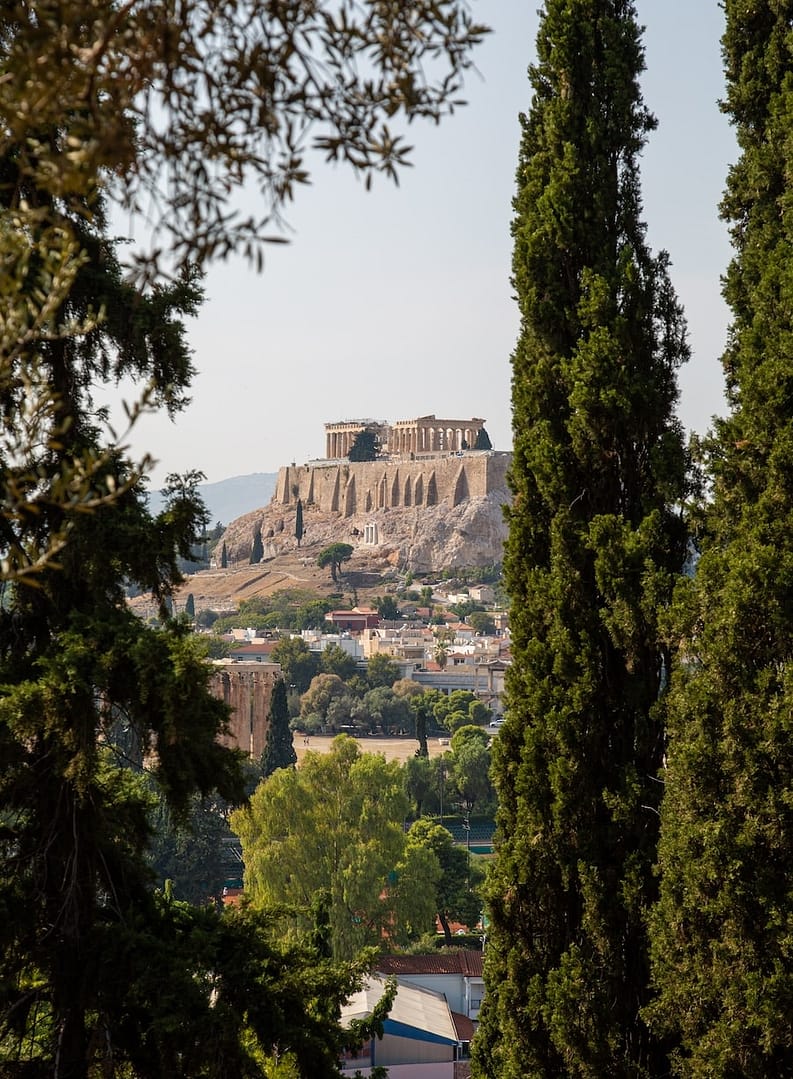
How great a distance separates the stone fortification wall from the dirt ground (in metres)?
31.6

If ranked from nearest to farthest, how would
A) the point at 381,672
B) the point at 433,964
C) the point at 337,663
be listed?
the point at 433,964
the point at 381,672
the point at 337,663

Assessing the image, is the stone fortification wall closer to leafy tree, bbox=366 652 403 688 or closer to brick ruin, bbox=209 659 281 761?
leafy tree, bbox=366 652 403 688

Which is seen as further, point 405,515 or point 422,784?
point 405,515

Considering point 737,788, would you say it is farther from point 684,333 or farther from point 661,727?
point 684,333

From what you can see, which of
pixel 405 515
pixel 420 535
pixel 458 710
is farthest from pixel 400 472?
pixel 458 710

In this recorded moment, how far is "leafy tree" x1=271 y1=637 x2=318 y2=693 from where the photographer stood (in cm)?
5762

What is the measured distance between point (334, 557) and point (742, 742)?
78003 millimetres

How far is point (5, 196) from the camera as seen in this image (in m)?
4.71

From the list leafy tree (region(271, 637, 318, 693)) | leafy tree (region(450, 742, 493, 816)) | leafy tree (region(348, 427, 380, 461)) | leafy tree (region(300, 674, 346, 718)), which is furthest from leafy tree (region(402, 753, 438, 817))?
leafy tree (region(348, 427, 380, 461))

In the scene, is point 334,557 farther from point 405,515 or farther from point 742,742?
point 742,742

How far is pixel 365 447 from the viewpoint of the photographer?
92375mm

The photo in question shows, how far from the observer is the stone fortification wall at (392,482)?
83188 mm

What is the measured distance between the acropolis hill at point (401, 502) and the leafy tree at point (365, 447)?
774 millimetres

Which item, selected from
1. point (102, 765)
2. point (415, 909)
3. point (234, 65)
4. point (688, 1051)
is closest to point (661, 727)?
point (688, 1051)
